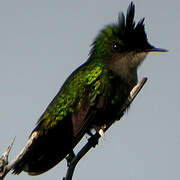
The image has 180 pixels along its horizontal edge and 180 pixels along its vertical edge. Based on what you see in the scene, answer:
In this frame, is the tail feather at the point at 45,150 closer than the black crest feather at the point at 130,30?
Yes

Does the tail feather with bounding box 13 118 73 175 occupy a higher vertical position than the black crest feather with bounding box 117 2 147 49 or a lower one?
lower

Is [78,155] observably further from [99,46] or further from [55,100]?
[99,46]

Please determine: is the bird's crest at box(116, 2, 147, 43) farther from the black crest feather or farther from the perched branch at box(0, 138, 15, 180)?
the perched branch at box(0, 138, 15, 180)

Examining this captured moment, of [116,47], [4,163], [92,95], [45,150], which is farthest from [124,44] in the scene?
[4,163]

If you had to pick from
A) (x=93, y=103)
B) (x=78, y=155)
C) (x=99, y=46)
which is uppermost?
(x=99, y=46)

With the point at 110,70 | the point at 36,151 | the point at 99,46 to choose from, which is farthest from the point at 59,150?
the point at 99,46

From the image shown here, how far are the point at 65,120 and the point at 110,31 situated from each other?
2.27 m

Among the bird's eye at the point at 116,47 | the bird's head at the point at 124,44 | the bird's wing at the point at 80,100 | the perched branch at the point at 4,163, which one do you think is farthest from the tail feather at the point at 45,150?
the bird's eye at the point at 116,47

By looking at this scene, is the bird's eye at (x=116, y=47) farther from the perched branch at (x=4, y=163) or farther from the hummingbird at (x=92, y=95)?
the perched branch at (x=4, y=163)

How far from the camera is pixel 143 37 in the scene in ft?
35.7

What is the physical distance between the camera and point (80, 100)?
10.0m

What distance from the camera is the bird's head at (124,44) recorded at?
10.7 metres

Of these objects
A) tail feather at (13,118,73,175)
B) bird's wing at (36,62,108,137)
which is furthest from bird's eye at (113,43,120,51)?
tail feather at (13,118,73,175)

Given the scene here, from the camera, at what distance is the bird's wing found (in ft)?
32.0
